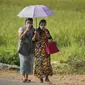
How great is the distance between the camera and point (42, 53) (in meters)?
11.0

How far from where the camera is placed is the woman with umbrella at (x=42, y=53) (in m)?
10.9

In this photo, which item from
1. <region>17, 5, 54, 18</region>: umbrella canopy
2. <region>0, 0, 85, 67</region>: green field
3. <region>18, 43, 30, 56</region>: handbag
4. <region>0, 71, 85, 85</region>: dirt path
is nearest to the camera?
<region>17, 5, 54, 18</region>: umbrella canopy

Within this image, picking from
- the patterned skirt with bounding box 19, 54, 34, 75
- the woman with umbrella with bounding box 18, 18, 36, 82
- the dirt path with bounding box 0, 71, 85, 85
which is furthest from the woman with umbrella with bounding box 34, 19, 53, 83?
the dirt path with bounding box 0, 71, 85, 85

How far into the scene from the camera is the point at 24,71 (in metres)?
11.3

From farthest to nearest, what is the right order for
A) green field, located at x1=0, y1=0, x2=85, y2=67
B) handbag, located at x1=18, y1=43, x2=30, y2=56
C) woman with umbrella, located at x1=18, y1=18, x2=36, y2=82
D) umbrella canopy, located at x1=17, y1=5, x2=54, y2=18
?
green field, located at x1=0, y1=0, x2=85, y2=67
handbag, located at x1=18, y1=43, x2=30, y2=56
woman with umbrella, located at x1=18, y1=18, x2=36, y2=82
umbrella canopy, located at x1=17, y1=5, x2=54, y2=18

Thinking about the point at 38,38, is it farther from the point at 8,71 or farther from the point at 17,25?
the point at 17,25

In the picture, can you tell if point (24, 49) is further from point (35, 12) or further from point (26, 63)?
point (35, 12)

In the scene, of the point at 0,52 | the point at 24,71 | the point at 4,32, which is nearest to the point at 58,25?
the point at 4,32

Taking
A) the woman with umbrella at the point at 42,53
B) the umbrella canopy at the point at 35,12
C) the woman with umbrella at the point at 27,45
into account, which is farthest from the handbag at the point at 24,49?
the umbrella canopy at the point at 35,12

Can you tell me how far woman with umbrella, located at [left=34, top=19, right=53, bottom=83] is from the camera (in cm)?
1093

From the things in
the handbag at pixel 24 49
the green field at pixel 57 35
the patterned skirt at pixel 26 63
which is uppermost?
the handbag at pixel 24 49

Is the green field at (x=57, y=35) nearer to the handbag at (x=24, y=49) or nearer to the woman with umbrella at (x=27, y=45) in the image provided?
the woman with umbrella at (x=27, y=45)

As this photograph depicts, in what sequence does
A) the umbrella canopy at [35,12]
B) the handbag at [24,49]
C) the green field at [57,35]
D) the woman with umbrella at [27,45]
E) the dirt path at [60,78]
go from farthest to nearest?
the green field at [57,35] → the dirt path at [60,78] → the handbag at [24,49] → the woman with umbrella at [27,45] → the umbrella canopy at [35,12]

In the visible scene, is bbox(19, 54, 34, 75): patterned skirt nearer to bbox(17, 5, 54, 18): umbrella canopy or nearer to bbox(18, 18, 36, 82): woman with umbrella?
bbox(18, 18, 36, 82): woman with umbrella
